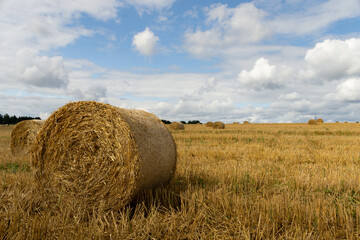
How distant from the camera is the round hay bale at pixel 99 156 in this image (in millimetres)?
4547

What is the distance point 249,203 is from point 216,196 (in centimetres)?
51

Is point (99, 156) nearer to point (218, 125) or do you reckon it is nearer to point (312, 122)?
point (218, 125)

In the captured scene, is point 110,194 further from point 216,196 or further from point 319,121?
point 319,121

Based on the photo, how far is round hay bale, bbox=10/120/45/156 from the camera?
40.0 feet

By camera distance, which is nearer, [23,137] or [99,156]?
[99,156]

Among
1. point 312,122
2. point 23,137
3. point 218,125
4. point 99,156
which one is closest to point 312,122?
point 312,122

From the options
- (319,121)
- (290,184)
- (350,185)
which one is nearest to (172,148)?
(290,184)

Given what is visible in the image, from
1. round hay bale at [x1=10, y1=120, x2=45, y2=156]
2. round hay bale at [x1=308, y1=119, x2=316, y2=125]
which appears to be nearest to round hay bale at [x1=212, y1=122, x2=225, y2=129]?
round hay bale at [x1=10, y1=120, x2=45, y2=156]

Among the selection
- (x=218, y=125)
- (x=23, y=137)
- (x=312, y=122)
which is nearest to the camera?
(x=23, y=137)

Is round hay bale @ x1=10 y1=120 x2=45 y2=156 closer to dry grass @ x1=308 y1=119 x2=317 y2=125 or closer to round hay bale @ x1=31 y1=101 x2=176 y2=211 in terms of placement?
round hay bale @ x1=31 y1=101 x2=176 y2=211

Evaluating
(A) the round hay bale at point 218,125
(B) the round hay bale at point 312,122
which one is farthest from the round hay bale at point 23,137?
(B) the round hay bale at point 312,122

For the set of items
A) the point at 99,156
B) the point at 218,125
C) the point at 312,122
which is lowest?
the point at 99,156

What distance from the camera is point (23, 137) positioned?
1231 cm

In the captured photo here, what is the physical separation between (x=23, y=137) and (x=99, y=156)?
30.3ft
